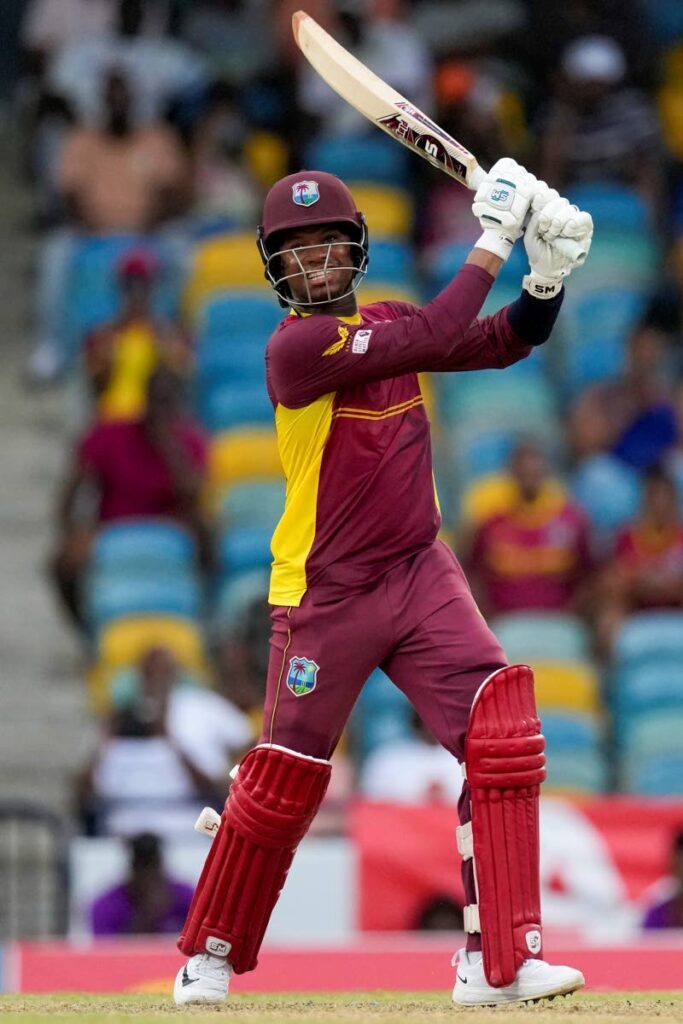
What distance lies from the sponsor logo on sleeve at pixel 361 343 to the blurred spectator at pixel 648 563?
5449 millimetres

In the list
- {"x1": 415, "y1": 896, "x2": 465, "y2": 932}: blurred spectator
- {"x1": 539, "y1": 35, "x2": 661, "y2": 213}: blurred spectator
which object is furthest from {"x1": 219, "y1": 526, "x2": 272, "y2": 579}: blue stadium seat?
{"x1": 539, "y1": 35, "x2": 661, "y2": 213}: blurred spectator

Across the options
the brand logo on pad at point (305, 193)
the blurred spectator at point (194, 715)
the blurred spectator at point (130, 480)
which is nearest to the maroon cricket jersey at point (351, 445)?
the brand logo on pad at point (305, 193)

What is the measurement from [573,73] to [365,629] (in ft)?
27.1

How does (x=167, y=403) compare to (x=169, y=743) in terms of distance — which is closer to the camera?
(x=169, y=743)

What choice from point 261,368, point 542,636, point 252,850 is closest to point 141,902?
point 542,636

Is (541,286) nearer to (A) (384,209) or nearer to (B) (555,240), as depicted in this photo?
(B) (555,240)

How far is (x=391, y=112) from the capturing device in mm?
5977

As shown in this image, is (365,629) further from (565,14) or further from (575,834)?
Result: (565,14)

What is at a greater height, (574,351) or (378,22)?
(378,22)

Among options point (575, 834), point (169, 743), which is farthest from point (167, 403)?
point (575, 834)

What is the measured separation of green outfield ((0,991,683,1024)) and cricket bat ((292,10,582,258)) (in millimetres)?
2042

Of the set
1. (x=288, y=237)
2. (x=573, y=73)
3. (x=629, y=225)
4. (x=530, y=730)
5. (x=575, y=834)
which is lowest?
(x=575, y=834)

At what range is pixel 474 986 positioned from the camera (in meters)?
5.56

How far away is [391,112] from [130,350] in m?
5.63
